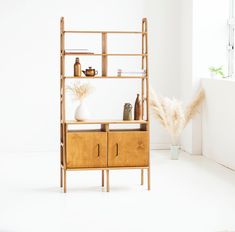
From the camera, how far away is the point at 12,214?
533cm

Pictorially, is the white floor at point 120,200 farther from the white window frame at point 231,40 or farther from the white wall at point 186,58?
the white window frame at point 231,40

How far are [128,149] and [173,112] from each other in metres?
2.10

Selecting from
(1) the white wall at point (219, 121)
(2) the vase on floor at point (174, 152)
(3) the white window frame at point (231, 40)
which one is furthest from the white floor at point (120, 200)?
(3) the white window frame at point (231, 40)

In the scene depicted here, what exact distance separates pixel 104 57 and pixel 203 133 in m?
2.55

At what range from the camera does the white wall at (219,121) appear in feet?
24.6

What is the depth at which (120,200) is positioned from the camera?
19.4 ft

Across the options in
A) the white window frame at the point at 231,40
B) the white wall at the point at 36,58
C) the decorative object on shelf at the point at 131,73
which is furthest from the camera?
the white wall at the point at 36,58

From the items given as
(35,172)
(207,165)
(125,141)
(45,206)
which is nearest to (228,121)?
(207,165)

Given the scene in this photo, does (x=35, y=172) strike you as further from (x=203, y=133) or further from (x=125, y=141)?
(x=203, y=133)

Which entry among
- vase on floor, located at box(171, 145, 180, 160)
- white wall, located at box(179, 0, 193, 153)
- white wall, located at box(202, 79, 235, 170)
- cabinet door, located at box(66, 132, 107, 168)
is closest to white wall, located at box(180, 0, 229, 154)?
white wall, located at box(179, 0, 193, 153)

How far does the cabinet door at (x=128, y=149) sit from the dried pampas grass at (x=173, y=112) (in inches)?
78.4

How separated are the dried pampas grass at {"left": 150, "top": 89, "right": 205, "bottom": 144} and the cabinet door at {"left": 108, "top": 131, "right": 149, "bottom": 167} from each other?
1990 millimetres

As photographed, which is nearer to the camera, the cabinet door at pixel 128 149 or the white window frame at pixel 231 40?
the cabinet door at pixel 128 149

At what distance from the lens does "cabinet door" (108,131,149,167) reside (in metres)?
6.35
